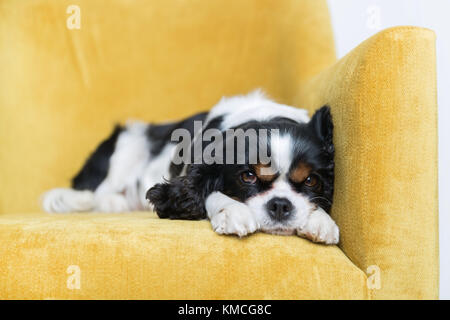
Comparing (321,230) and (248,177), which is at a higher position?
(248,177)

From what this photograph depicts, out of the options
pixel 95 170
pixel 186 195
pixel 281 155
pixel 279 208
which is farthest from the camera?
pixel 95 170

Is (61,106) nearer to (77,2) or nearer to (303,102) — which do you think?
(77,2)

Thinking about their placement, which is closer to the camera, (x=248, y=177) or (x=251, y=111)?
(x=248, y=177)

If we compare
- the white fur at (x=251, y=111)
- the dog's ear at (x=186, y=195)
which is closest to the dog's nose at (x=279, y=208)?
the dog's ear at (x=186, y=195)

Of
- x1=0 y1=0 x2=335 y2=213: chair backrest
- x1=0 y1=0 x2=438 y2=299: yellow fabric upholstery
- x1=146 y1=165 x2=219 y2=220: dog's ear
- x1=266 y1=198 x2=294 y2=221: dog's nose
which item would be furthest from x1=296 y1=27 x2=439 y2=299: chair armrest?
x1=0 y1=0 x2=335 y2=213: chair backrest

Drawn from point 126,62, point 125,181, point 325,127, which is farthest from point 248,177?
point 126,62

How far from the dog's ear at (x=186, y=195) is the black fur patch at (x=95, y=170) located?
0.88 metres

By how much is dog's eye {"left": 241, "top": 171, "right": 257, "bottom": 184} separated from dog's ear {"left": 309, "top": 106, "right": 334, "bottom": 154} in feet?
0.97

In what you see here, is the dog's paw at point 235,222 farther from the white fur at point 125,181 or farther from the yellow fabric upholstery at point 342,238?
the white fur at point 125,181

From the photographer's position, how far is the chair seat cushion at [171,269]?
1.34 metres

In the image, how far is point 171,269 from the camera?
53.0 inches

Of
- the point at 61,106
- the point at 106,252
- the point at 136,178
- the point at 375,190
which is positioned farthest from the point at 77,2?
the point at 375,190

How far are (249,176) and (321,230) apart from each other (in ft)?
1.28

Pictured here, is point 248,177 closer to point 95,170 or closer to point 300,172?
point 300,172
